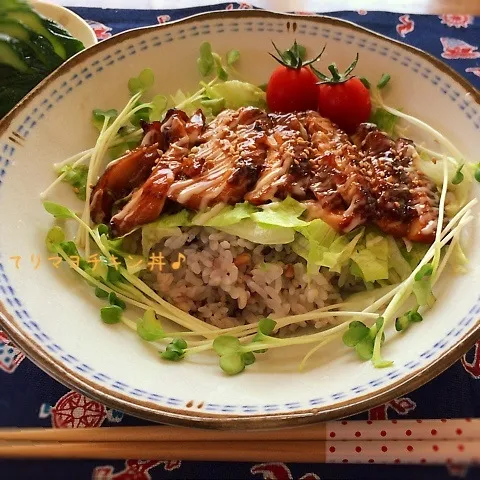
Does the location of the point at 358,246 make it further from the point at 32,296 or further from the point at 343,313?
the point at 32,296

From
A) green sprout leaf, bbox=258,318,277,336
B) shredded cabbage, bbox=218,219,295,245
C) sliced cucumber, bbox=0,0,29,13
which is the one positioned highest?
sliced cucumber, bbox=0,0,29,13

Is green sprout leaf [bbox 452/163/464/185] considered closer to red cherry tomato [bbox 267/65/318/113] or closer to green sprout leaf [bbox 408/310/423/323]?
green sprout leaf [bbox 408/310/423/323]

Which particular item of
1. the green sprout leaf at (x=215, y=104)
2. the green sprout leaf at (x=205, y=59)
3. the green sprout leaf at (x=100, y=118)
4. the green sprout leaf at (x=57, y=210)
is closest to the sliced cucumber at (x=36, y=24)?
the green sprout leaf at (x=100, y=118)

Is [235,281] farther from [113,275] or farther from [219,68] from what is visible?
[219,68]

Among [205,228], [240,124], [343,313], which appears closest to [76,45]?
[240,124]

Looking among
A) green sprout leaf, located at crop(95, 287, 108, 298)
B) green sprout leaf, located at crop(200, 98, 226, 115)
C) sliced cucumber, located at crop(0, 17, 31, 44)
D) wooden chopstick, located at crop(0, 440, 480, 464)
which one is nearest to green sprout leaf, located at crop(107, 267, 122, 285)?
green sprout leaf, located at crop(95, 287, 108, 298)

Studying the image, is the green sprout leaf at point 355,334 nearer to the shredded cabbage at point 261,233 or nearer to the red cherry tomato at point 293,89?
the shredded cabbage at point 261,233

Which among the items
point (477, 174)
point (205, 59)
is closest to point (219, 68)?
point (205, 59)
